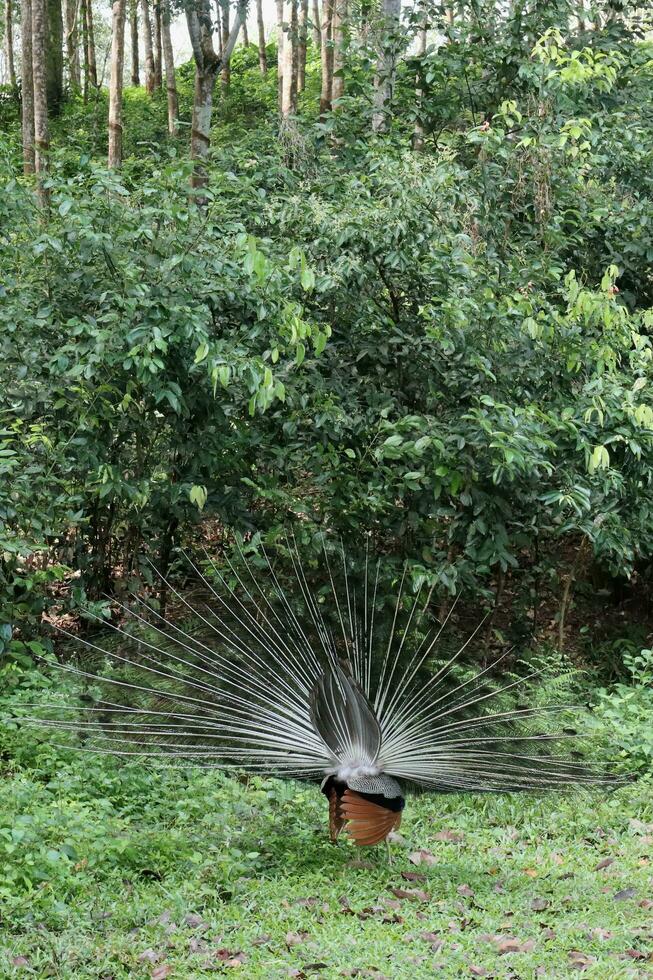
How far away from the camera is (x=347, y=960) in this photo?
11.6ft

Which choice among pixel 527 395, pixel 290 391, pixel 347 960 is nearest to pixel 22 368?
pixel 290 391

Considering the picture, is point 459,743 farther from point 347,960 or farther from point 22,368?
point 22,368

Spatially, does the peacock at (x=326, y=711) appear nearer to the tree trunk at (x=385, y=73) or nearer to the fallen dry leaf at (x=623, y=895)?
the fallen dry leaf at (x=623, y=895)

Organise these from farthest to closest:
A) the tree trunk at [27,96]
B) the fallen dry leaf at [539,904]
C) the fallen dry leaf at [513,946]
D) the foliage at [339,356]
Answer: the tree trunk at [27,96], the foliage at [339,356], the fallen dry leaf at [539,904], the fallen dry leaf at [513,946]

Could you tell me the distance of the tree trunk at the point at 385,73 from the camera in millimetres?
7465

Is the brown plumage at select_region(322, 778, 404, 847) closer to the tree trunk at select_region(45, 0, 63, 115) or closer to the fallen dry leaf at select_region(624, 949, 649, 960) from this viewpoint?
the fallen dry leaf at select_region(624, 949, 649, 960)

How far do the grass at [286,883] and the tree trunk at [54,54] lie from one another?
1425cm

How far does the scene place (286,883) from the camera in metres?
4.11

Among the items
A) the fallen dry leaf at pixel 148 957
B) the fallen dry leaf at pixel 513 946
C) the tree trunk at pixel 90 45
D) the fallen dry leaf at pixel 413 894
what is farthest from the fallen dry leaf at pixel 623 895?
the tree trunk at pixel 90 45

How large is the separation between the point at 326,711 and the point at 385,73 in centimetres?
520

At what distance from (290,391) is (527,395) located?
151 centimetres

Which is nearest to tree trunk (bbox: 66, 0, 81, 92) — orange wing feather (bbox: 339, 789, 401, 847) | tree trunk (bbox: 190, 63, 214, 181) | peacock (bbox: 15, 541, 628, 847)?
tree trunk (bbox: 190, 63, 214, 181)

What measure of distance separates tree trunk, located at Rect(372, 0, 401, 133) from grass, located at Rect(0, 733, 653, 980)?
4908 millimetres

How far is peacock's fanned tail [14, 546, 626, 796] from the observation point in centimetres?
421
